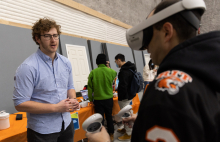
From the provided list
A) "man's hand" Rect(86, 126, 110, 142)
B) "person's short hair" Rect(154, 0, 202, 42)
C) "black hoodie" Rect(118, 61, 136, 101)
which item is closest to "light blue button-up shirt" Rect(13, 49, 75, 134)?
"man's hand" Rect(86, 126, 110, 142)

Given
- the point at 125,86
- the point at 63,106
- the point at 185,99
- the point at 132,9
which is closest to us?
the point at 185,99

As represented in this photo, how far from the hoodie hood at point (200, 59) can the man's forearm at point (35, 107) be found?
113 cm

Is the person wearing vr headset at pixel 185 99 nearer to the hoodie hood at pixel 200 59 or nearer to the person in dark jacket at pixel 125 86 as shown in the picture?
the hoodie hood at pixel 200 59

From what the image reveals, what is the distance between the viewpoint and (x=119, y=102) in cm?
331

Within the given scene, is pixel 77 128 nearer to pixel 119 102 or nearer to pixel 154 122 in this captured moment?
pixel 119 102

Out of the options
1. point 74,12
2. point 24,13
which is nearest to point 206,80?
point 24,13

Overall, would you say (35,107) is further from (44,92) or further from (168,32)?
(168,32)

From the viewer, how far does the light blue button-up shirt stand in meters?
1.21

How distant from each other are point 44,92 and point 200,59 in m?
1.27

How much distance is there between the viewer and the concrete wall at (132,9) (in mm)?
6383

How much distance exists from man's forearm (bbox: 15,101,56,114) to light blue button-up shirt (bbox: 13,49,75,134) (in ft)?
0.13

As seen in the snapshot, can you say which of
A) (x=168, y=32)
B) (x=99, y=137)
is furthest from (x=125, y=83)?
(x=168, y=32)

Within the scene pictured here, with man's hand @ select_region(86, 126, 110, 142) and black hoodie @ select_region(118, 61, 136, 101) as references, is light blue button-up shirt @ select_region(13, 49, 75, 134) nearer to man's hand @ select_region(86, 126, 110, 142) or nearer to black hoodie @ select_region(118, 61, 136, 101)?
man's hand @ select_region(86, 126, 110, 142)

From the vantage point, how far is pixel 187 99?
0.37m
